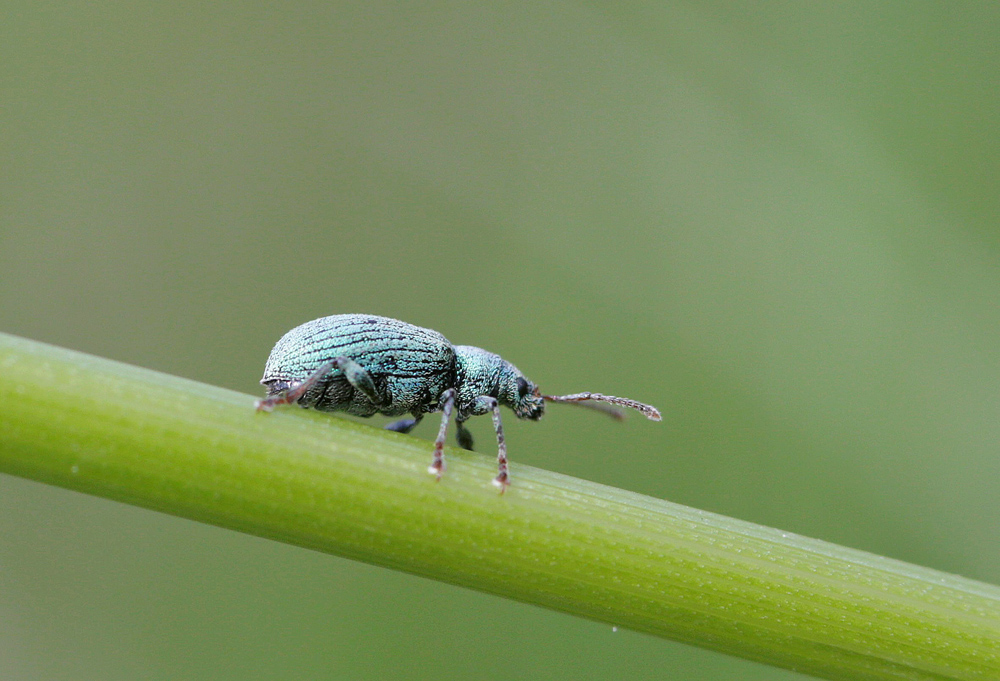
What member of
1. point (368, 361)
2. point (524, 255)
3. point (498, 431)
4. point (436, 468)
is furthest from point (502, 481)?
point (524, 255)

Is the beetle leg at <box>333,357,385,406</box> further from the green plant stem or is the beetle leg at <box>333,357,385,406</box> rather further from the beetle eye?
the green plant stem

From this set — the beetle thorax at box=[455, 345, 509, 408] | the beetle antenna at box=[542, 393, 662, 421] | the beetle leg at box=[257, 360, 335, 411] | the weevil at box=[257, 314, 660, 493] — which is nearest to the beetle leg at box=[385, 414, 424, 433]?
the weevil at box=[257, 314, 660, 493]

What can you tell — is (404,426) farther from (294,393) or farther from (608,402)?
→ (294,393)

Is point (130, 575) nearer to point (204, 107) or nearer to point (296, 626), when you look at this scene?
point (296, 626)

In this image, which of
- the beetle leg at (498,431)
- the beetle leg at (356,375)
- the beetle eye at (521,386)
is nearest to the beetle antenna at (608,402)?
the beetle eye at (521,386)

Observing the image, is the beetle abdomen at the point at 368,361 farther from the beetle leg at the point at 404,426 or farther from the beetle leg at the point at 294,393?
the beetle leg at the point at 294,393
